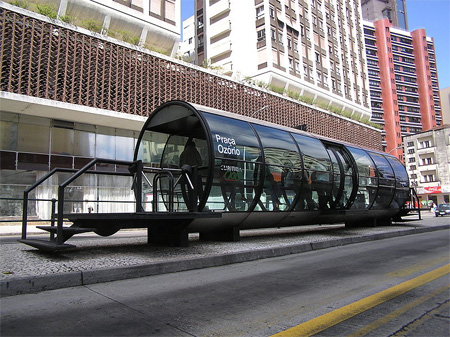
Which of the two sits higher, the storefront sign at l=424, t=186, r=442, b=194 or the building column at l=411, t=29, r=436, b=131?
the building column at l=411, t=29, r=436, b=131

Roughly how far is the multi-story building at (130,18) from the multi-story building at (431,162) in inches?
2465

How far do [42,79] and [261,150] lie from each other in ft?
57.5

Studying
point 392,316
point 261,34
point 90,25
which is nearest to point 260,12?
point 261,34

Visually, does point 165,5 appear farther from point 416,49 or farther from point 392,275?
point 416,49

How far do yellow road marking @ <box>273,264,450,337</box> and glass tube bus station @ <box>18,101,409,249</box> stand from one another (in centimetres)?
322

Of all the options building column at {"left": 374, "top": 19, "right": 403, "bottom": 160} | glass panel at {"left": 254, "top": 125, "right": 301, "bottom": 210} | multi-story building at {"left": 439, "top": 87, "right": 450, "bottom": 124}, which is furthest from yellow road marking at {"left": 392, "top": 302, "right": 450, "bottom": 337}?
multi-story building at {"left": 439, "top": 87, "right": 450, "bottom": 124}

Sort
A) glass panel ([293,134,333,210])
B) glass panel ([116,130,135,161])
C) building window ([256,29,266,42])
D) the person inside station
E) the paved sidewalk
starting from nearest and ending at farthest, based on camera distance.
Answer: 1. the paved sidewalk
2. the person inside station
3. glass panel ([293,134,333,210])
4. glass panel ([116,130,135,161])
5. building window ([256,29,266,42])

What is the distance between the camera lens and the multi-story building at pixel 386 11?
373ft

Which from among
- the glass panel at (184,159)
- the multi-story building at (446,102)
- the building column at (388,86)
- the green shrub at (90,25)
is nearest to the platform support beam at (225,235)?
the glass panel at (184,159)

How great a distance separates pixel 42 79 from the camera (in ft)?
66.1

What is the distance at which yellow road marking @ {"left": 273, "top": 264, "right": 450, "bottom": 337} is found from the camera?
3096mm

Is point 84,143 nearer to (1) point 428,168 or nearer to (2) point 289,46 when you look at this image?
(2) point 289,46

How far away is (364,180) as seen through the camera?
469 inches

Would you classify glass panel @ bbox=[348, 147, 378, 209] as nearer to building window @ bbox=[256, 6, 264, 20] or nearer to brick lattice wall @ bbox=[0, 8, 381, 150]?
brick lattice wall @ bbox=[0, 8, 381, 150]
